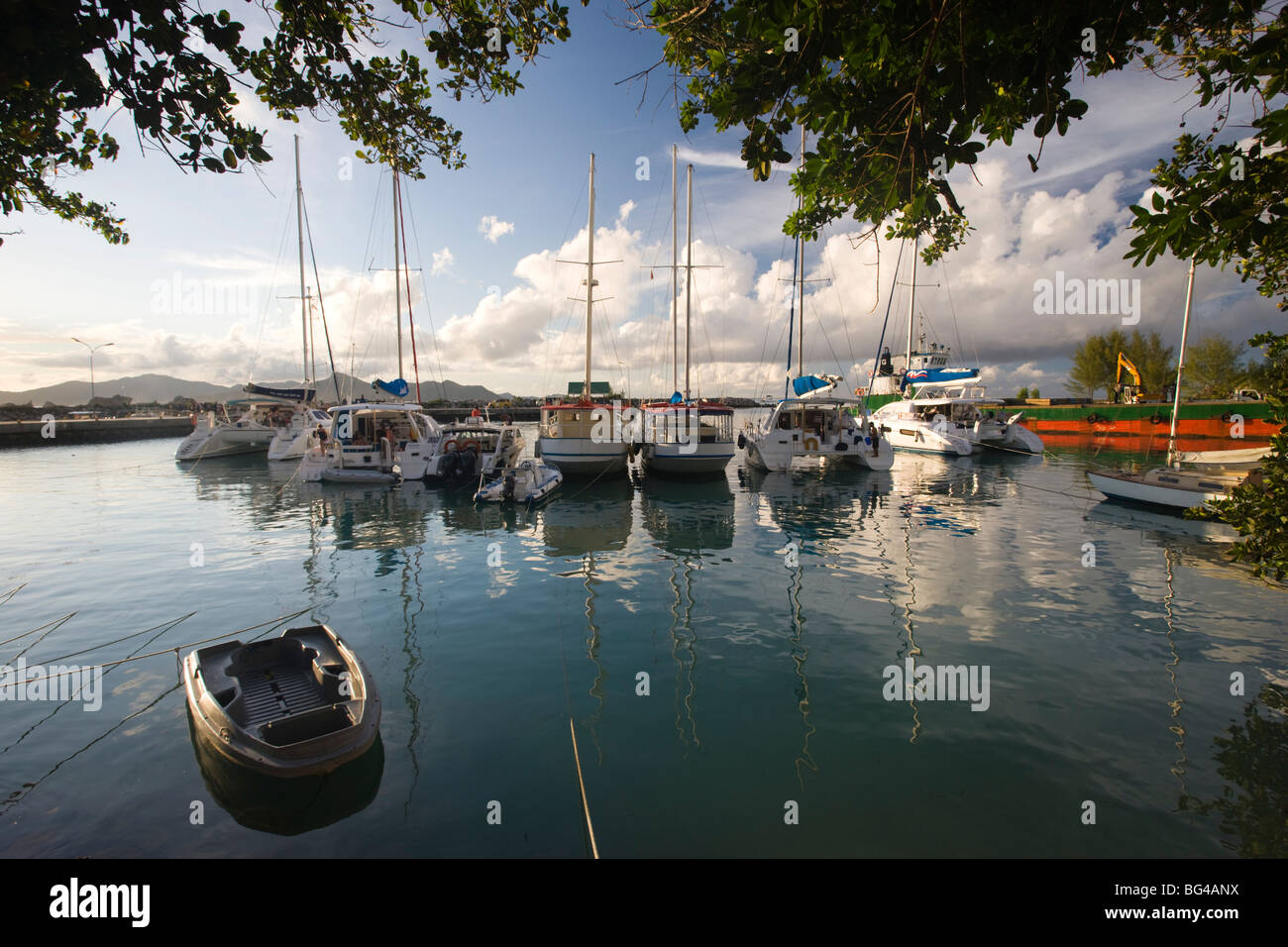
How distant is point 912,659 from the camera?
7961 mm

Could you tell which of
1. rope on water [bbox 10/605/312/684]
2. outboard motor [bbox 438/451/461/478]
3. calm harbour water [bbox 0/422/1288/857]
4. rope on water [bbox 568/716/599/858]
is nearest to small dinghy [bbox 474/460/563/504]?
outboard motor [bbox 438/451/461/478]

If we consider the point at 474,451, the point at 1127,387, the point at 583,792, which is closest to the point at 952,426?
the point at 1127,387

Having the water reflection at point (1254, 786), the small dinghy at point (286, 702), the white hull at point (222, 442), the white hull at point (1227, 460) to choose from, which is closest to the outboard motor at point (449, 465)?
the small dinghy at point (286, 702)

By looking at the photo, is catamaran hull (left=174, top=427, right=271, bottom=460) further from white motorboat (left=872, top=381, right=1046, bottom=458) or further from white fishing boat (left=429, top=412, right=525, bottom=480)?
white motorboat (left=872, top=381, right=1046, bottom=458)

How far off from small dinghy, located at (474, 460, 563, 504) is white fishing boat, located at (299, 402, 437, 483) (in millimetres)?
5446

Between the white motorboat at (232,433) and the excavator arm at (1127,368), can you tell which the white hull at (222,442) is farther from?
the excavator arm at (1127,368)

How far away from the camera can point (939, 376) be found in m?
40.6

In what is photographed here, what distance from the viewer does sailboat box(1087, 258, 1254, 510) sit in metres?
16.4

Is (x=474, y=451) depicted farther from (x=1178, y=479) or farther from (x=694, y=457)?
(x=1178, y=479)

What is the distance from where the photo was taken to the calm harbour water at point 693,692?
4.86m

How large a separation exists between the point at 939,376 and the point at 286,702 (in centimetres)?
4429

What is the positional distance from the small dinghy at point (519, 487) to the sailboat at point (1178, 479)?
20514 mm
